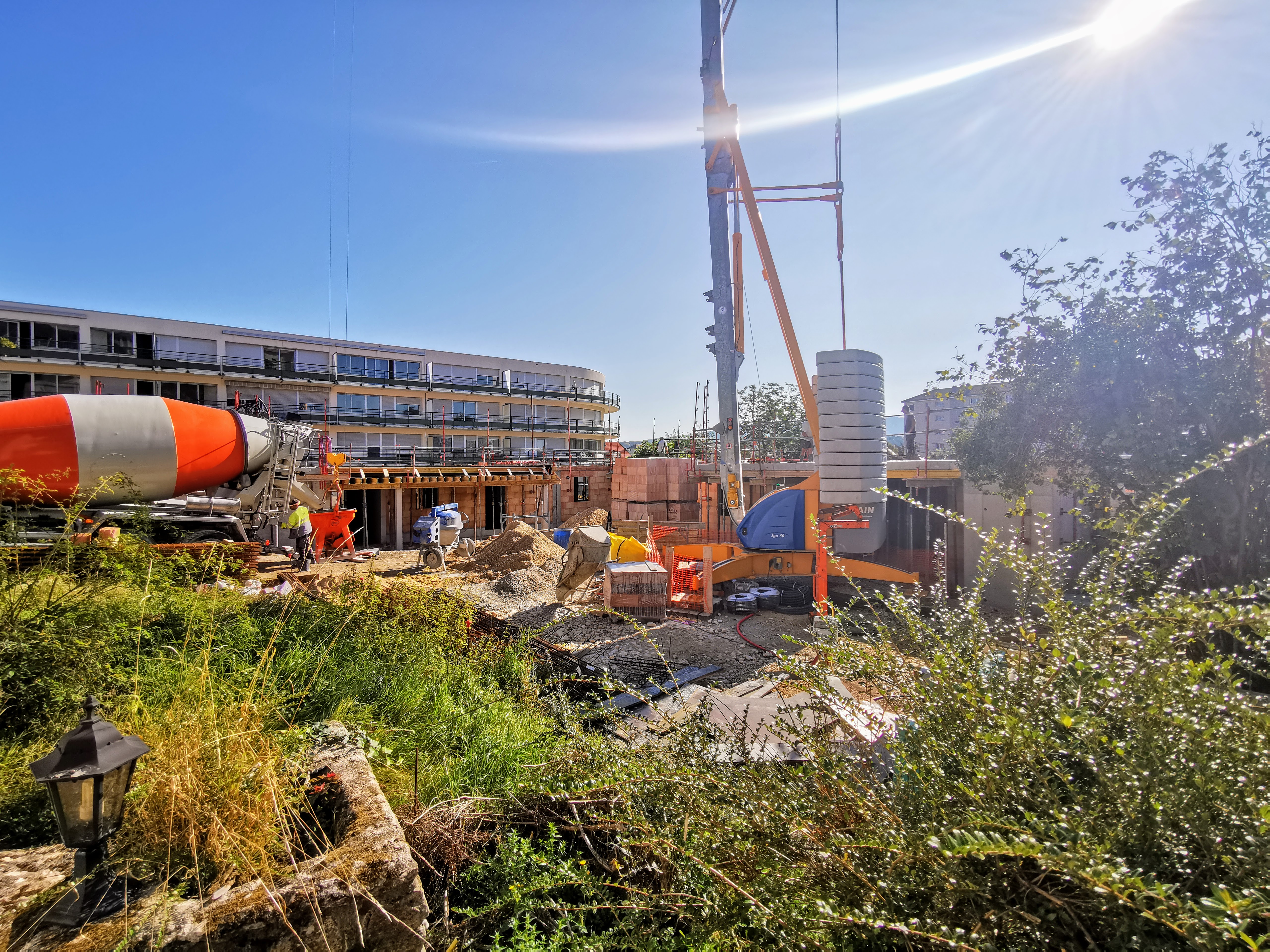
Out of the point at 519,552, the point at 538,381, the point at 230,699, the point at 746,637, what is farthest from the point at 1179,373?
the point at 538,381

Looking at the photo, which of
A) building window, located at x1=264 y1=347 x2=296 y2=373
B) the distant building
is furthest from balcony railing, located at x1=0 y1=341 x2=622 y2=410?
the distant building

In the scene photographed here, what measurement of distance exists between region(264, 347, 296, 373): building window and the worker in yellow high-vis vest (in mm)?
20684

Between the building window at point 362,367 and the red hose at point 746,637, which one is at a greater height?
the building window at point 362,367

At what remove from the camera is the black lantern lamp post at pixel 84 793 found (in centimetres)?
188

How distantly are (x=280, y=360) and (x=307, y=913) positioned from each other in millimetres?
34089

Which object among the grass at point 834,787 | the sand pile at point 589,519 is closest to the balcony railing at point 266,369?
the sand pile at point 589,519

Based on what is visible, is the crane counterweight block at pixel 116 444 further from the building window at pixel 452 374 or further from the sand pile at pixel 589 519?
the building window at pixel 452 374

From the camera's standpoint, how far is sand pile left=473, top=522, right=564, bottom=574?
1456 centimetres

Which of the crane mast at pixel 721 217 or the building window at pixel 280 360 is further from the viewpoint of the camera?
the building window at pixel 280 360

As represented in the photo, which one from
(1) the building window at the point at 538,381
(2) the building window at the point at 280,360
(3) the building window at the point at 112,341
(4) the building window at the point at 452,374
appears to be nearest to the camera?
(3) the building window at the point at 112,341

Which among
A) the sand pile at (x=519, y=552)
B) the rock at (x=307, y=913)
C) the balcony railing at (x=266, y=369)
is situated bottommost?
the sand pile at (x=519, y=552)

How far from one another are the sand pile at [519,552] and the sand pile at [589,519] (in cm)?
295

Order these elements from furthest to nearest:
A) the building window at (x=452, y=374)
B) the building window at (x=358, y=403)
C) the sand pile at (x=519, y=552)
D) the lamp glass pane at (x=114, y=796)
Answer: the building window at (x=452, y=374) → the building window at (x=358, y=403) → the sand pile at (x=519, y=552) → the lamp glass pane at (x=114, y=796)

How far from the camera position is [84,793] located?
75.1 inches
